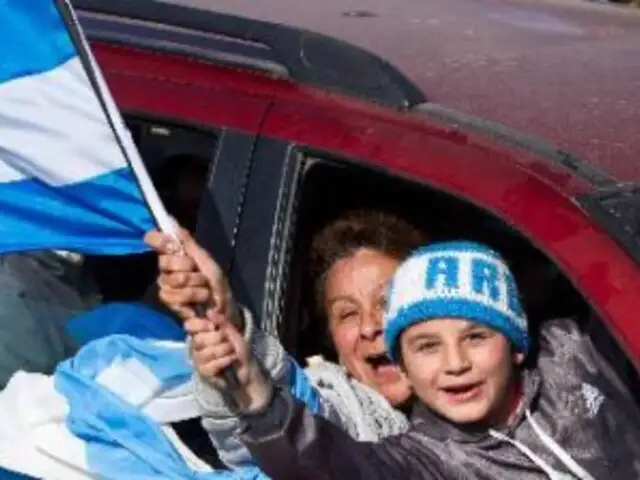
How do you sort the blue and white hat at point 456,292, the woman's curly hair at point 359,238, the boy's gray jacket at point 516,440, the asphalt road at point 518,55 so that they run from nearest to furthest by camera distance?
the boy's gray jacket at point 516,440, the blue and white hat at point 456,292, the asphalt road at point 518,55, the woman's curly hair at point 359,238

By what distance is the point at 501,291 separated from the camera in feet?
10.6

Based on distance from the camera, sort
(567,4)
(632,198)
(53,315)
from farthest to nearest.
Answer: (567,4) < (53,315) < (632,198)

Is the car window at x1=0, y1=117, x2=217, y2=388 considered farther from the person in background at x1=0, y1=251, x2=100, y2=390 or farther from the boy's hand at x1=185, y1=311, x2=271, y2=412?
the boy's hand at x1=185, y1=311, x2=271, y2=412

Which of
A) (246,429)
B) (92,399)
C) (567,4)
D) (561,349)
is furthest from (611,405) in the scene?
(567,4)

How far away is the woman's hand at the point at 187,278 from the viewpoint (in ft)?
9.65

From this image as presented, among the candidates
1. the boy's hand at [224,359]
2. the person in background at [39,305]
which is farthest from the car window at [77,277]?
the boy's hand at [224,359]

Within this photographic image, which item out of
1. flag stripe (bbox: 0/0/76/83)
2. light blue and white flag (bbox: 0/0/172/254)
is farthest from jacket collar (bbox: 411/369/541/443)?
flag stripe (bbox: 0/0/76/83)

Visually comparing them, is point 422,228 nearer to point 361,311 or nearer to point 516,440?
point 361,311

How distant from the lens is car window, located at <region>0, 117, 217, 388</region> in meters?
3.67

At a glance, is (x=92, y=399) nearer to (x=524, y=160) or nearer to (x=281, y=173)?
(x=281, y=173)

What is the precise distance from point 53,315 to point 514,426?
0.98 meters

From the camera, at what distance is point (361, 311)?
3.71 meters

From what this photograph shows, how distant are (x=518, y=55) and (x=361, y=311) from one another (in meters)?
0.61

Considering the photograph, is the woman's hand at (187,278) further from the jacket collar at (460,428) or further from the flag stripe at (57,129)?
the jacket collar at (460,428)
